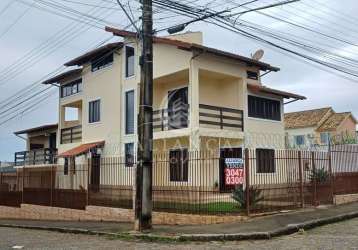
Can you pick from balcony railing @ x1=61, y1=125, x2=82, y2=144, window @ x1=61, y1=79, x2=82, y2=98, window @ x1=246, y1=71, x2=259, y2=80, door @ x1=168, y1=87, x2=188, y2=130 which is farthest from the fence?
window @ x1=61, y1=79, x2=82, y2=98

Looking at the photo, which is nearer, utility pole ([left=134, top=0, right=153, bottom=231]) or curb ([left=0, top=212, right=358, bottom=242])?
curb ([left=0, top=212, right=358, bottom=242])

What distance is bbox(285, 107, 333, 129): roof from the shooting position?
44.5 m

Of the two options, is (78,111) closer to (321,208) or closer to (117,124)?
(117,124)

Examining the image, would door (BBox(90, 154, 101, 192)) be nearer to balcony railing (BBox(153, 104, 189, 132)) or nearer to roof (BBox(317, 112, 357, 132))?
balcony railing (BBox(153, 104, 189, 132))

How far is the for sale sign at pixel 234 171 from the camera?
589 inches

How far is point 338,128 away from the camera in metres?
43.7

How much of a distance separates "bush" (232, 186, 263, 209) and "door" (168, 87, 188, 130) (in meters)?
7.01

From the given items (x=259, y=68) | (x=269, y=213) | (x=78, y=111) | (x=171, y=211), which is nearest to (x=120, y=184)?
(x=171, y=211)

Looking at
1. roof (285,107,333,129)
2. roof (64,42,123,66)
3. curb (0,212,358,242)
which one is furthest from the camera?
roof (285,107,333,129)

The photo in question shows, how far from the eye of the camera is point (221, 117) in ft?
73.2

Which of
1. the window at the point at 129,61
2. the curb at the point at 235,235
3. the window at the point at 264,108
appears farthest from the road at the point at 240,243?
the window at the point at 129,61

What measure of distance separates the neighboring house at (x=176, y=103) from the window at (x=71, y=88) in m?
0.19

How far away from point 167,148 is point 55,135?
16288 mm

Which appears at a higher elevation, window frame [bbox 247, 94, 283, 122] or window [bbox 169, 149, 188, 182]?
window frame [bbox 247, 94, 283, 122]
